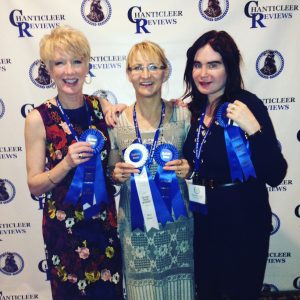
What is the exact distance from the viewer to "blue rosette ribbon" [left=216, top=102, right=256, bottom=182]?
1125 millimetres

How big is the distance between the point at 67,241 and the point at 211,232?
1.80 ft

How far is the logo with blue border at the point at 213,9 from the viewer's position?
5.70 ft

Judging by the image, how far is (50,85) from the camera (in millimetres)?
1818

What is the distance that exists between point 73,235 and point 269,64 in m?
1.35

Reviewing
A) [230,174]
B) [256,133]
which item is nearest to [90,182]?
[230,174]

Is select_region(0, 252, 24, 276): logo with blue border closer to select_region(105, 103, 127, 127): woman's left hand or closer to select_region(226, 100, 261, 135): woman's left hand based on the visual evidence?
select_region(105, 103, 127, 127): woman's left hand

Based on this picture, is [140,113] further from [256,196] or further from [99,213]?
[256,196]

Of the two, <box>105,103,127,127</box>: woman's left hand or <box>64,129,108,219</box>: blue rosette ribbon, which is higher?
<box>105,103,127,127</box>: woman's left hand

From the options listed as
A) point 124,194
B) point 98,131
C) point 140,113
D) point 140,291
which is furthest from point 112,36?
point 140,291

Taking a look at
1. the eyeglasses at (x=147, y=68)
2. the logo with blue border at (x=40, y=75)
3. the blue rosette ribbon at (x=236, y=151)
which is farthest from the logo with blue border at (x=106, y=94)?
the blue rosette ribbon at (x=236, y=151)

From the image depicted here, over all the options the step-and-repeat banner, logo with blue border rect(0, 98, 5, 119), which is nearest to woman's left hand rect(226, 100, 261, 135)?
the step-and-repeat banner

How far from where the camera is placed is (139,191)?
4.09 feet

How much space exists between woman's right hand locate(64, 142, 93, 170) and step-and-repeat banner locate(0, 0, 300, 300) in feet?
2.51

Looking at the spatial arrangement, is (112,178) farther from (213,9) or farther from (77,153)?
(213,9)
